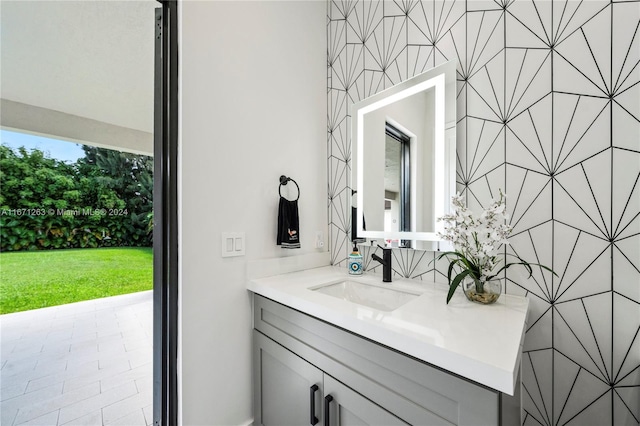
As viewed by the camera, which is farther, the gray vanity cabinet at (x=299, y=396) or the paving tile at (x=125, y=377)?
the paving tile at (x=125, y=377)

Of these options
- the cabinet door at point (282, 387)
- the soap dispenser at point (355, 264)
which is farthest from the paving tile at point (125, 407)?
the soap dispenser at point (355, 264)

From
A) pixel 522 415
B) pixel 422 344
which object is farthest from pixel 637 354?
pixel 422 344

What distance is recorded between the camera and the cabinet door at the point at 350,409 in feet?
2.73

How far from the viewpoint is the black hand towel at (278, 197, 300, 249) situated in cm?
152

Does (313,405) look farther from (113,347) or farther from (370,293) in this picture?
(113,347)

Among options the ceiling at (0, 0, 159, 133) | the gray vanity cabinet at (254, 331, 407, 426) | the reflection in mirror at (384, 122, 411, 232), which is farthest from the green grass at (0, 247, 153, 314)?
the reflection in mirror at (384, 122, 411, 232)

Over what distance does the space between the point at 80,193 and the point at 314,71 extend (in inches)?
57.3

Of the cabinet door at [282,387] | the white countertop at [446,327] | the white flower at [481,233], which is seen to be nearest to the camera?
the white countertop at [446,327]

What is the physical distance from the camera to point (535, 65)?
1045 mm

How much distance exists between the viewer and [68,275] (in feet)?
3.48

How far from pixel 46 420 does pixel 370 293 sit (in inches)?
55.8

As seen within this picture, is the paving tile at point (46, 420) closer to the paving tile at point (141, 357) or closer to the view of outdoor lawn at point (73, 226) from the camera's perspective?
the paving tile at point (141, 357)

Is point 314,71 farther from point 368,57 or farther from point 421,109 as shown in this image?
point 421,109

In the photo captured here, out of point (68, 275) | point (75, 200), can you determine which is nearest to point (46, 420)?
point (68, 275)
